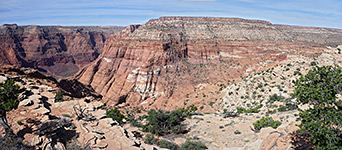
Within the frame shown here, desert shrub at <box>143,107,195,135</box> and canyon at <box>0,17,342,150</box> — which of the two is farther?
desert shrub at <box>143,107,195,135</box>

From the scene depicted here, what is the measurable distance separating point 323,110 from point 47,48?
142763 mm

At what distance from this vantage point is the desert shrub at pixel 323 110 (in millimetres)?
8602

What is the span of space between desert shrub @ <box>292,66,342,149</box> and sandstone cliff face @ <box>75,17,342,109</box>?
31.1 metres

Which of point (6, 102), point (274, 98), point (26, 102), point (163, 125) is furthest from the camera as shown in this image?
point (274, 98)

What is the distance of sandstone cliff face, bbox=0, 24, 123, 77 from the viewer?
341ft

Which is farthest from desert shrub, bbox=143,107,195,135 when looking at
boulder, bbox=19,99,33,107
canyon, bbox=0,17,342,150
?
boulder, bbox=19,99,33,107

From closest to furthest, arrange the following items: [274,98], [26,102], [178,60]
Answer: [26,102], [274,98], [178,60]

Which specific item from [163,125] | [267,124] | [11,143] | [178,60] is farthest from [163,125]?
[178,60]

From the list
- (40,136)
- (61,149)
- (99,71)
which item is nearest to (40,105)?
(40,136)

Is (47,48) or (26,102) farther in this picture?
(47,48)

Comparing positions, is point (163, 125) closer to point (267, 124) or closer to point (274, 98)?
point (267, 124)

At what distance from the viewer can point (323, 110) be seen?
9.16 meters

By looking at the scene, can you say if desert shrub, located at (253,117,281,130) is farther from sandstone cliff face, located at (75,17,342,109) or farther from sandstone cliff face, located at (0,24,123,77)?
sandstone cliff face, located at (0,24,123,77)

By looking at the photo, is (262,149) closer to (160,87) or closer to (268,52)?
(160,87)
